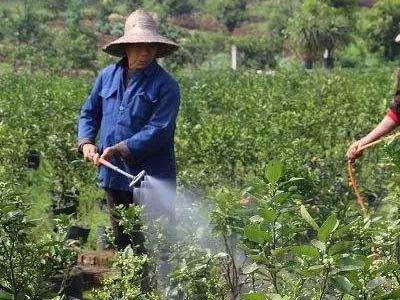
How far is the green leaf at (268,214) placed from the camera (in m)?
2.12

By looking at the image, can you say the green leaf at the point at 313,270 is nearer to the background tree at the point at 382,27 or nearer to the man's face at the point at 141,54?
the man's face at the point at 141,54

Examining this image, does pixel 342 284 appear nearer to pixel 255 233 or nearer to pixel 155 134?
pixel 255 233

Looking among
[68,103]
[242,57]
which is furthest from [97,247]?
[242,57]

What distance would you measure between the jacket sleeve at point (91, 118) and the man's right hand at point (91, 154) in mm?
50

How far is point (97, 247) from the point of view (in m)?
5.32

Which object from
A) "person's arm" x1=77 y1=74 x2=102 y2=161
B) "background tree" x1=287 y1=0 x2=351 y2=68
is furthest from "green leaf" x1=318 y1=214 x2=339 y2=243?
"background tree" x1=287 y1=0 x2=351 y2=68

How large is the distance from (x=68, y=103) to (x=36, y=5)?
6251 cm

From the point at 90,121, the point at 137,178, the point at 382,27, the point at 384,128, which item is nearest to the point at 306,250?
the point at 384,128

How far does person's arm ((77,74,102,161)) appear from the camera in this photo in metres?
3.86

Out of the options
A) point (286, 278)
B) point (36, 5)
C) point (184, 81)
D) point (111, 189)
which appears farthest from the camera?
point (36, 5)

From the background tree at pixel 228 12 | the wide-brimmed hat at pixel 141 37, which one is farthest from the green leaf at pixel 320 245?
the background tree at pixel 228 12

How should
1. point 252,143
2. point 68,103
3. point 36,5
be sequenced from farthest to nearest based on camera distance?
point 36,5
point 68,103
point 252,143

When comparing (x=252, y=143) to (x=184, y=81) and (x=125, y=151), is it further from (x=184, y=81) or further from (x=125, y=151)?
(x=184, y=81)

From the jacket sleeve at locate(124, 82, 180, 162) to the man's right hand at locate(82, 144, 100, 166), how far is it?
179mm
